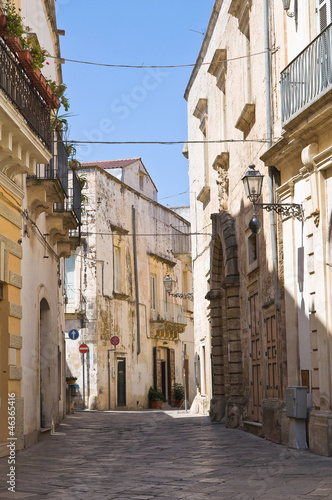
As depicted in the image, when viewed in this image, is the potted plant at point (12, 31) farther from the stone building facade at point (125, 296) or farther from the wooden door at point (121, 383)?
the wooden door at point (121, 383)

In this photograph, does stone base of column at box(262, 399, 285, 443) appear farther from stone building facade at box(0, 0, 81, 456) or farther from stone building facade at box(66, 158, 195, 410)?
stone building facade at box(66, 158, 195, 410)

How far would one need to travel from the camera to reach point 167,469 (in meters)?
9.03

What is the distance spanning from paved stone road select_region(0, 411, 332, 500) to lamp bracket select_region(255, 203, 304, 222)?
127 inches

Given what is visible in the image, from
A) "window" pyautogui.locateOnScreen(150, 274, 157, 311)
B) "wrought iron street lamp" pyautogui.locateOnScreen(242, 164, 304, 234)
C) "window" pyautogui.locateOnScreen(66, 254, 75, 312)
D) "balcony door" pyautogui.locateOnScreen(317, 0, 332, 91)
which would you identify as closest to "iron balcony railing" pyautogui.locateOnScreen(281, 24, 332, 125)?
"balcony door" pyautogui.locateOnScreen(317, 0, 332, 91)

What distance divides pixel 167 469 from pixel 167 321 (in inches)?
1061

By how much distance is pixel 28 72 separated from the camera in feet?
36.5

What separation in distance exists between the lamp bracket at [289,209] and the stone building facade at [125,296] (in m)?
13.6

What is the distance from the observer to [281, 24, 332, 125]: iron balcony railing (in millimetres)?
9820

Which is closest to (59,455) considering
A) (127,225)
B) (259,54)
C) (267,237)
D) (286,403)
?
(286,403)

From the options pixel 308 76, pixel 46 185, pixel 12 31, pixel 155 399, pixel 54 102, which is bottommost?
pixel 155 399

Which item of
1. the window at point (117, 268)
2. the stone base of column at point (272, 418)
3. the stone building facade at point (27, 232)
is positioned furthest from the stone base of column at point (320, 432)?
the window at point (117, 268)

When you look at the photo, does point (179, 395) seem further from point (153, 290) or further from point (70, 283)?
point (70, 283)

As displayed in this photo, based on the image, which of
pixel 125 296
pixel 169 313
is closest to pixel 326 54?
pixel 125 296

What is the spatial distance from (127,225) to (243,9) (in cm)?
1869
